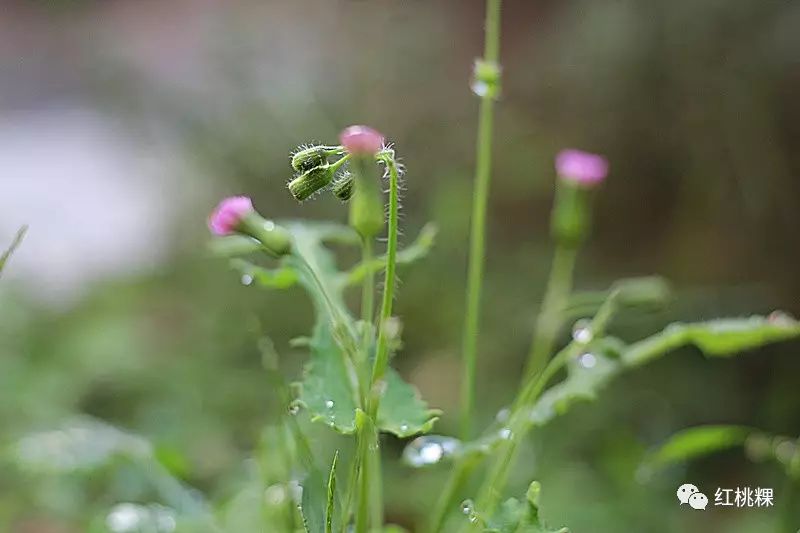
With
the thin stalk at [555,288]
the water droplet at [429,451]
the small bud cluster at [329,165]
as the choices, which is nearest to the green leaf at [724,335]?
the water droplet at [429,451]

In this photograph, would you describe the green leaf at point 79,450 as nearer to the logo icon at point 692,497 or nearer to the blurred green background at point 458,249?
the blurred green background at point 458,249

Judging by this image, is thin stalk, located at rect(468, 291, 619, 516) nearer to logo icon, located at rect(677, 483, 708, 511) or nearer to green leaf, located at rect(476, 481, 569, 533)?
green leaf, located at rect(476, 481, 569, 533)

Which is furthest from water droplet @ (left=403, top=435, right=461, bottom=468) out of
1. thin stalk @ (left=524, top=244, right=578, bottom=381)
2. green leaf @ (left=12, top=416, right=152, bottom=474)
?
thin stalk @ (left=524, top=244, right=578, bottom=381)

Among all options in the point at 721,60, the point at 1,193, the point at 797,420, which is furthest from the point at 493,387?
the point at 1,193

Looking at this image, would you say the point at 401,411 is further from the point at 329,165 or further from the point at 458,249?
the point at 458,249

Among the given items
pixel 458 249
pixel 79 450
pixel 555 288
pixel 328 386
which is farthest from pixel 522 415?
pixel 458 249
